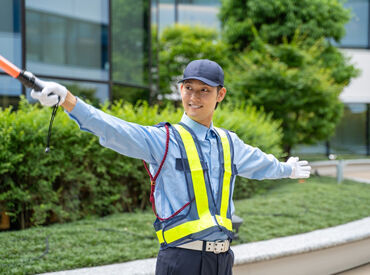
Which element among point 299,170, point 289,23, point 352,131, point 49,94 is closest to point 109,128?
point 49,94

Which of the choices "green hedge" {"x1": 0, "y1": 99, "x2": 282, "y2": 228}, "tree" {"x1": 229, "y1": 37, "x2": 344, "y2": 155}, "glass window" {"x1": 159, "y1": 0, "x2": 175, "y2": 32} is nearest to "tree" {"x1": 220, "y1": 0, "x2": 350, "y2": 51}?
"tree" {"x1": 229, "y1": 37, "x2": 344, "y2": 155}

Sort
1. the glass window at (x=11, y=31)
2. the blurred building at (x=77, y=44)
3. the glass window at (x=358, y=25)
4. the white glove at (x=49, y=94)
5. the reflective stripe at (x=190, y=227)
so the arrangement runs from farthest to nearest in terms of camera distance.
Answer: the glass window at (x=358, y=25)
the blurred building at (x=77, y=44)
the glass window at (x=11, y=31)
the reflective stripe at (x=190, y=227)
the white glove at (x=49, y=94)

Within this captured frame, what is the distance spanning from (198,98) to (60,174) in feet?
11.9

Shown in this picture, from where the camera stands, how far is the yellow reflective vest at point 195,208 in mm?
1948

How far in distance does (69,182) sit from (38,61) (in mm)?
4817

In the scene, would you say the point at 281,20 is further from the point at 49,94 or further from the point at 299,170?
the point at 49,94

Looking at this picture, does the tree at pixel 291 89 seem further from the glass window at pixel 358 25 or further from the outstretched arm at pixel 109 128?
the outstretched arm at pixel 109 128

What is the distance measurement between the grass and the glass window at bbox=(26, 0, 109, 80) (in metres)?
5.21

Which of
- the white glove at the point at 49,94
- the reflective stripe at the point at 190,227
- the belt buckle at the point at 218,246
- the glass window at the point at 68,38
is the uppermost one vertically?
the glass window at the point at 68,38

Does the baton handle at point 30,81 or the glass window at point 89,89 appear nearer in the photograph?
the baton handle at point 30,81

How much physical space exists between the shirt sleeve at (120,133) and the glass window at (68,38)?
7.95 metres

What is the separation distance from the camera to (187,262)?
6.49 feet

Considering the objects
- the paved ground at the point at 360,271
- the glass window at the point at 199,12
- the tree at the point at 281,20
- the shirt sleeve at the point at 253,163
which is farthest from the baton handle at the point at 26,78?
the glass window at the point at 199,12

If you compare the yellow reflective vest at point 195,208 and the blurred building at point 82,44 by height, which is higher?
the blurred building at point 82,44
